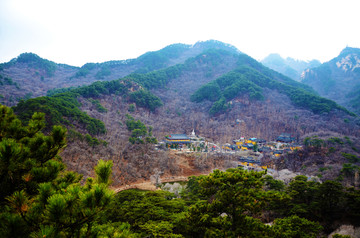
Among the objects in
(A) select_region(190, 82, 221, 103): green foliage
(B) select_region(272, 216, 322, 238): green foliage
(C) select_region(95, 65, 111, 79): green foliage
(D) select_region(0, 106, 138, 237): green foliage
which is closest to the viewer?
(D) select_region(0, 106, 138, 237): green foliage

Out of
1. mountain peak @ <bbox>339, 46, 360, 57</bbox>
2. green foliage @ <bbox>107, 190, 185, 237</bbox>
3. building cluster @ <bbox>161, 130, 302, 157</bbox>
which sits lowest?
building cluster @ <bbox>161, 130, 302, 157</bbox>

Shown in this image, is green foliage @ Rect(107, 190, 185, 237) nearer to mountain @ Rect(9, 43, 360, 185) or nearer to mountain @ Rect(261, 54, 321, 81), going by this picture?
mountain @ Rect(9, 43, 360, 185)

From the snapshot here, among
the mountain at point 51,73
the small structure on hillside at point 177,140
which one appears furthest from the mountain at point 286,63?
the small structure on hillside at point 177,140

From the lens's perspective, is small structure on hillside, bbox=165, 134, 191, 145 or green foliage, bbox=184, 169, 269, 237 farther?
small structure on hillside, bbox=165, 134, 191, 145

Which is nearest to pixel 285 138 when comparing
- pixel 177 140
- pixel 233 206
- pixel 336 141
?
pixel 336 141

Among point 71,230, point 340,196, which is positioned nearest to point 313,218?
point 340,196

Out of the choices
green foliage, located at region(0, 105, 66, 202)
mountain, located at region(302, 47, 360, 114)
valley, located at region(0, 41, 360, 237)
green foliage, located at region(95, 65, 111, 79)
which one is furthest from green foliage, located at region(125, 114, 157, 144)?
mountain, located at region(302, 47, 360, 114)

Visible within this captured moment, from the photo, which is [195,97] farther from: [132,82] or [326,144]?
[326,144]

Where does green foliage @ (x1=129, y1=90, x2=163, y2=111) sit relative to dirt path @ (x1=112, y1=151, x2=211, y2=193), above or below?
above
